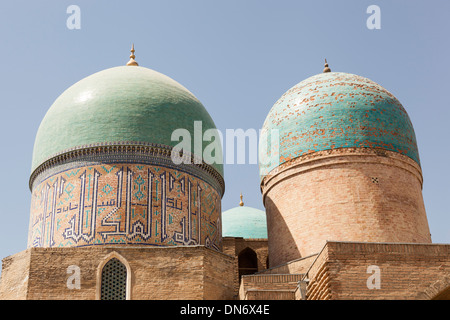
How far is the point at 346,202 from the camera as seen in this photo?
10.5 m

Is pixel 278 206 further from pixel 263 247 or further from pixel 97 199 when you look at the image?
pixel 97 199

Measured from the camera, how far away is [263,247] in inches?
511

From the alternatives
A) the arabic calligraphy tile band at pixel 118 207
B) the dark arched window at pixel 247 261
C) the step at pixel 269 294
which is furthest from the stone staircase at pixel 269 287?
the dark arched window at pixel 247 261

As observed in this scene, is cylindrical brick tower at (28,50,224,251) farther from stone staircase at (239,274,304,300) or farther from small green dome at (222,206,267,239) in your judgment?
small green dome at (222,206,267,239)

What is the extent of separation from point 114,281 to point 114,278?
53 mm

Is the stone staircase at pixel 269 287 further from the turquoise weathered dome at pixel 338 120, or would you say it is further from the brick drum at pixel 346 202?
the turquoise weathered dome at pixel 338 120

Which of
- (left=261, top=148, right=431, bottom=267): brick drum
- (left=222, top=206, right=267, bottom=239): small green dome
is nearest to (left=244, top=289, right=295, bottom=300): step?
(left=261, top=148, right=431, bottom=267): brick drum

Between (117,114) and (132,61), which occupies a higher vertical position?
(132,61)

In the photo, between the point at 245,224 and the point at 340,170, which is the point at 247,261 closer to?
the point at 245,224

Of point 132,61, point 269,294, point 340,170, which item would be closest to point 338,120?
point 340,170

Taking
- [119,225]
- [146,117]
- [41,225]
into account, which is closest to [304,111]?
[146,117]

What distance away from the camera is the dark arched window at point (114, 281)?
899 cm

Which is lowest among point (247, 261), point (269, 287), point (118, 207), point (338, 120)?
point (269, 287)
